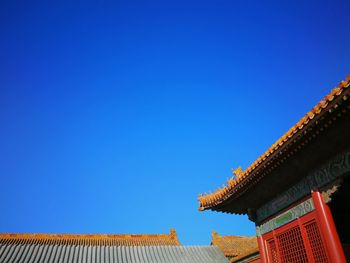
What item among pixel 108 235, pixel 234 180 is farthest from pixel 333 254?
pixel 108 235

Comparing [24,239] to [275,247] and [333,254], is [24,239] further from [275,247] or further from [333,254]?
[333,254]

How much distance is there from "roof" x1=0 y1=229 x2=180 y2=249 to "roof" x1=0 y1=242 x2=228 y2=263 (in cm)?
518

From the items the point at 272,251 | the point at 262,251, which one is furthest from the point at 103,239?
the point at 272,251

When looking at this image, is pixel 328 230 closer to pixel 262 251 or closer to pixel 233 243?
pixel 262 251

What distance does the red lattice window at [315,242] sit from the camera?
6.86m

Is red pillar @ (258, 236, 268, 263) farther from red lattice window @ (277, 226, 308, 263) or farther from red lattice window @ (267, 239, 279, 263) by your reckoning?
red lattice window @ (277, 226, 308, 263)

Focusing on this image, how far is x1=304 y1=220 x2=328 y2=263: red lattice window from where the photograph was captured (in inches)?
270

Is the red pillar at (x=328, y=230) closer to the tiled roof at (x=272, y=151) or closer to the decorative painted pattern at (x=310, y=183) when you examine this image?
the decorative painted pattern at (x=310, y=183)

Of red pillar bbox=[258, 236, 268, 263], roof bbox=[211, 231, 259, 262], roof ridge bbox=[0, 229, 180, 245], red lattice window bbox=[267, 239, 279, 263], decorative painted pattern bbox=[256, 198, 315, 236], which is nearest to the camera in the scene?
decorative painted pattern bbox=[256, 198, 315, 236]

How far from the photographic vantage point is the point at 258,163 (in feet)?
25.1

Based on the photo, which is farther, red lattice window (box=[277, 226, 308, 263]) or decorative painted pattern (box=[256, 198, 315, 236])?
red lattice window (box=[277, 226, 308, 263])

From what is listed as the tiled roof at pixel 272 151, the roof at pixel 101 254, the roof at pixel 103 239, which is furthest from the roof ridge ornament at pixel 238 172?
the roof at pixel 103 239

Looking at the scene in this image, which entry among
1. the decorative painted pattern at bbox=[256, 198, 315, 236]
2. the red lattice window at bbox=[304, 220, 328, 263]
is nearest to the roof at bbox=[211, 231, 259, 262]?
the decorative painted pattern at bbox=[256, 198, 315, 236]

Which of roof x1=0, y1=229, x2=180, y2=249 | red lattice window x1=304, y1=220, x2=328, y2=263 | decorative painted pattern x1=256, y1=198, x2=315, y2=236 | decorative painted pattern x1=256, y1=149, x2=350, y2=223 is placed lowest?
red lattice window x1=304, y1=220, x2=328, y2=263
